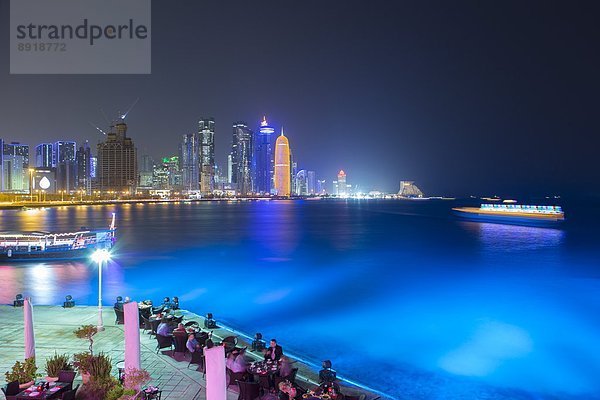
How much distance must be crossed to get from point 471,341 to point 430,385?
574 centimetres

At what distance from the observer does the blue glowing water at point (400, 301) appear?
15.0m

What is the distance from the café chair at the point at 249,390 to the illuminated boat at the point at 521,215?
91.6 meters

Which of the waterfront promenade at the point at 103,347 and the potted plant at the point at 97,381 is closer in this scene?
the potted plant at the point at 97,381

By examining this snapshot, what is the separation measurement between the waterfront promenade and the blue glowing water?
17.1 feet

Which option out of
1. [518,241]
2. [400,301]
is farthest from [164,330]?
[518,241]

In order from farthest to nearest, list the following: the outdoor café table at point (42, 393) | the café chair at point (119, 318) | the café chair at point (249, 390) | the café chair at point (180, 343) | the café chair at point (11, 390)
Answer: the café chair at point (119, 318) → the café chair at point (180, 343) → the café chair at point (249, 390) → the café chair at point (11, 390) → the outdoor café table at point (42, 393)

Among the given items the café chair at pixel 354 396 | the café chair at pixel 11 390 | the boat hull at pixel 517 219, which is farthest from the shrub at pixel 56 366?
the boat hull at pixel 517 219

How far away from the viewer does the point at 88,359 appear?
8430mm

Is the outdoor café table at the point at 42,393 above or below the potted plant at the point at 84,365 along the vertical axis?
below

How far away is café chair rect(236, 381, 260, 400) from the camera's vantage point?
885cm

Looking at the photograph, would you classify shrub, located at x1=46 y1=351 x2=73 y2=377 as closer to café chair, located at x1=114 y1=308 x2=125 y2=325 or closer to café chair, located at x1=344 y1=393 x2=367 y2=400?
café chair, located at x1=114 y1=308 x2=125 y2=325

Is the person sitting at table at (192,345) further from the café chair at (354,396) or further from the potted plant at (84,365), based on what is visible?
the café chair at (354,396)

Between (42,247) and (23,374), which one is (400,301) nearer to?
(23,374)

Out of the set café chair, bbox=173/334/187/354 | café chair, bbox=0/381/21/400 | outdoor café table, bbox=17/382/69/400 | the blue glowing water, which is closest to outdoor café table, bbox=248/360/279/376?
café chair, bbox=173/334/187/354
